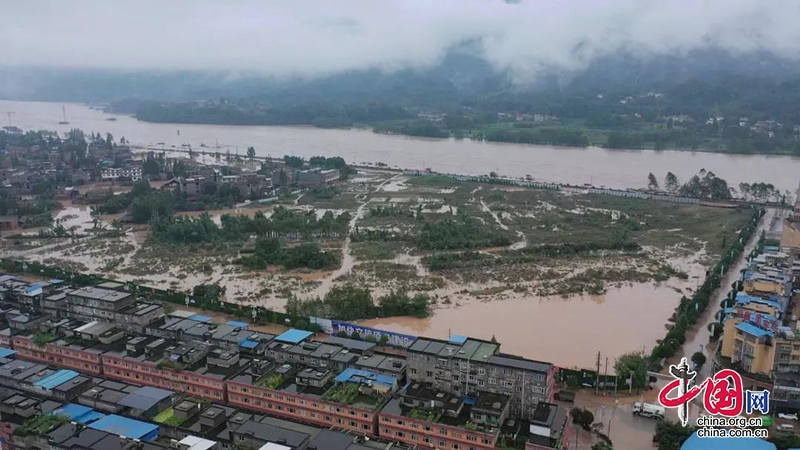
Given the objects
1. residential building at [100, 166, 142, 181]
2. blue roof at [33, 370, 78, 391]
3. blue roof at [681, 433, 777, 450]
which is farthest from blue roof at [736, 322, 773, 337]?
residential building at [100, 166, 142, 181]

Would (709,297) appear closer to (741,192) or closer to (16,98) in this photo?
(741,192)

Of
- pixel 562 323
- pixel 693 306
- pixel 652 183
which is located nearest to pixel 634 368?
pixel 562 323

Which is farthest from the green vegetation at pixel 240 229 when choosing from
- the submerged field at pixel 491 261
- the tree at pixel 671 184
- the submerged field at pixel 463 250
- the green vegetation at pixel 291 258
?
the tree at pixel 671 184

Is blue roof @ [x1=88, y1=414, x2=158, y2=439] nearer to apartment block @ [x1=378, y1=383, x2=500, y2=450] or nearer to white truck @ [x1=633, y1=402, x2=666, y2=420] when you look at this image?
apartment block @ [x1=378, y1=383, x2=500, y2=450]

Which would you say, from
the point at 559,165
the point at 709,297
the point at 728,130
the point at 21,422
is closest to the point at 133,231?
the point at 21,422

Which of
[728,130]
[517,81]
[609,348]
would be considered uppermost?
[517,81]

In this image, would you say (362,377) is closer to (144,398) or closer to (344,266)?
(144,398)
